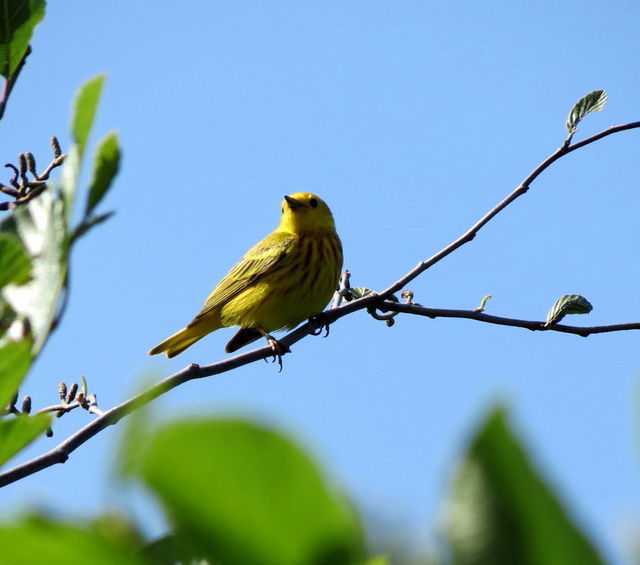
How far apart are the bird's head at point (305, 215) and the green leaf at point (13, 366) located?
808 centimetres

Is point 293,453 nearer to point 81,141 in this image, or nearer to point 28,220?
point 81,141

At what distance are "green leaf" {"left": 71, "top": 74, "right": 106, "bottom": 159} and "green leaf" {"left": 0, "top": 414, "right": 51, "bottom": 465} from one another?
21 centimetres

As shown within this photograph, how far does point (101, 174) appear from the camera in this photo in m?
0.66

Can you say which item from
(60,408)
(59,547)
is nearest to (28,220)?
(59,547)

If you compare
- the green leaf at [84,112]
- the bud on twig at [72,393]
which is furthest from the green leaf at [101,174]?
the bud on twig at [72,393]

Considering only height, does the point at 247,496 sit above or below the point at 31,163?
below

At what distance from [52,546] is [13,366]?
12.6 inches

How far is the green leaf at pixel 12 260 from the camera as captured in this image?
76 centimetres

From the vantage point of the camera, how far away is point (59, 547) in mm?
354

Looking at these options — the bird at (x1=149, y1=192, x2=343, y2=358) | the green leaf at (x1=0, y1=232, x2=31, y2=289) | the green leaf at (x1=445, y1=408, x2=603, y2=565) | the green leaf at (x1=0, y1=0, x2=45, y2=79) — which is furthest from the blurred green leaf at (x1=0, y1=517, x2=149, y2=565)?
the bird at (x1=149, y1=192, x2=343, y2=358)

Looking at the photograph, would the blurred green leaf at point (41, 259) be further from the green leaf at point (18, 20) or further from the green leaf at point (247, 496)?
the green leaf at point (18, 20)

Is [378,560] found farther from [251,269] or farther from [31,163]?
[251,269]

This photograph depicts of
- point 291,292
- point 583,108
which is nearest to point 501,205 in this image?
point 583,108

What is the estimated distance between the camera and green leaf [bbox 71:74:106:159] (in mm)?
632
